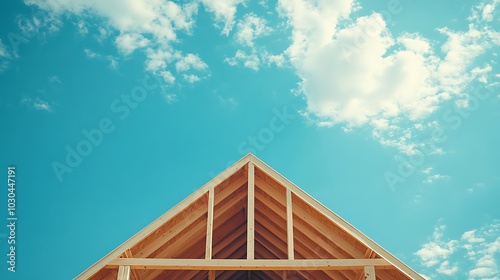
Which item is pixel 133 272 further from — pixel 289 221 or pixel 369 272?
pixel 369 272

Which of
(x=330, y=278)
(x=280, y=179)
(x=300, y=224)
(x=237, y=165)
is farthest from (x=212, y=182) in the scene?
(x=330, y=278)

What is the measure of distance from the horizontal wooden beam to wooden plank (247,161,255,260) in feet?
0.86

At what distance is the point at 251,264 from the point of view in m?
7.95

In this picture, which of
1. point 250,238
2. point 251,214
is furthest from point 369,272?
point 251,214

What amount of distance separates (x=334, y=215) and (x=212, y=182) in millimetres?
2723

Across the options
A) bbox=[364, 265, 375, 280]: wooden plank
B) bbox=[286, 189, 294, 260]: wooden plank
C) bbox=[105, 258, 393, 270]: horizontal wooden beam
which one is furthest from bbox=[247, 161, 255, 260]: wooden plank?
bbox=[364, 265, 375, 280]: wooden plank

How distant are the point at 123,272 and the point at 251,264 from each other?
8.28ft

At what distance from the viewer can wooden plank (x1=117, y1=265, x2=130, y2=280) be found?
7831 millimetres

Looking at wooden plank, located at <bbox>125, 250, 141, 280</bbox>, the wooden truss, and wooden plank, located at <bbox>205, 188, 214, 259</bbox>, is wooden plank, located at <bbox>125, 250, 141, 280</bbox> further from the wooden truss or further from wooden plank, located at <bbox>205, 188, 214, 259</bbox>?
wooden plank, located at <bbox>205, 188, 214, 259</bbox>

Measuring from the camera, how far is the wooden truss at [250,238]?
801 cm

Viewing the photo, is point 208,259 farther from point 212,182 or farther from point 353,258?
point 353,258

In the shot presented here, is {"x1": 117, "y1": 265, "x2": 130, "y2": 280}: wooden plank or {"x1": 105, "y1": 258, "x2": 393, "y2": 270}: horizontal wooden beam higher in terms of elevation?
{"x1": 105, "y1": 258, "x2": 393, "y2": 270}: horizontal wooden beam

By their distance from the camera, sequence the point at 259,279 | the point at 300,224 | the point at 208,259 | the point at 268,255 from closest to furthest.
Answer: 1. the point at 208,259
2. the point at 300,224
3. the point at 268,255
4. the point at 259,279

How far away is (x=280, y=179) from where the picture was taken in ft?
29.5
